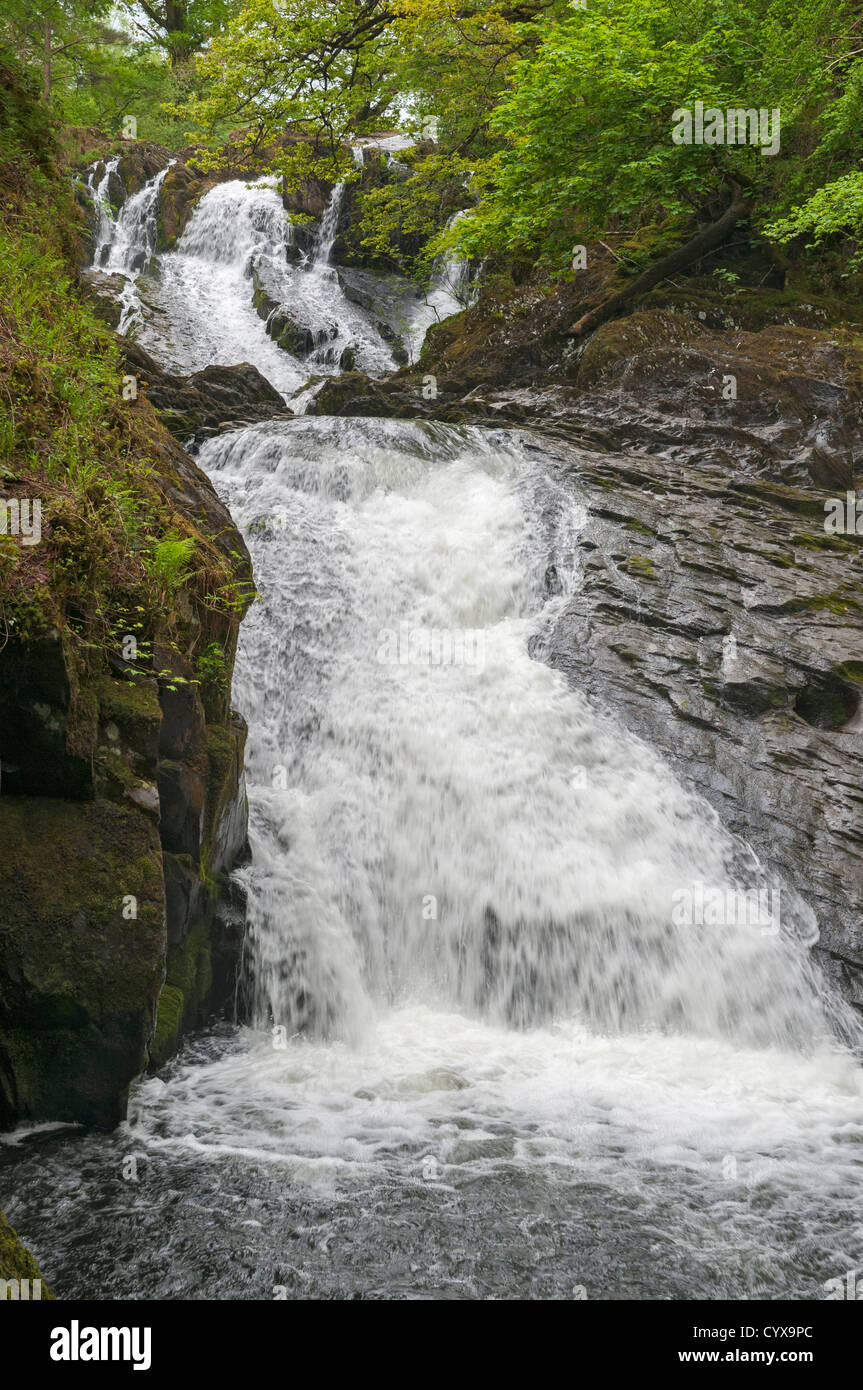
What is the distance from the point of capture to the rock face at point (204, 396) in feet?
39.3

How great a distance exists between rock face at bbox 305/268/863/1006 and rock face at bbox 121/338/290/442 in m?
1.10

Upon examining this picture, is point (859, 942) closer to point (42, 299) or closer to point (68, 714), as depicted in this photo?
point (68, 714)

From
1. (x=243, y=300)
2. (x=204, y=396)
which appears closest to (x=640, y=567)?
(x=204, y=396)

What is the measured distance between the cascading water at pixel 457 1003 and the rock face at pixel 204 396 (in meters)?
1.59

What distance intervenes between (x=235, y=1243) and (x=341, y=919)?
2.95 m

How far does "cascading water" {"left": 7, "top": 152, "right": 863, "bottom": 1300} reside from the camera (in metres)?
3.74

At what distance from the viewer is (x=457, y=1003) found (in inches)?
247

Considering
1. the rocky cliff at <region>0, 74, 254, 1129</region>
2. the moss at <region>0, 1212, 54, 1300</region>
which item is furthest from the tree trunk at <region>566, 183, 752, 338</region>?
the moss at <region>0, 1212, 54, 1300</region>

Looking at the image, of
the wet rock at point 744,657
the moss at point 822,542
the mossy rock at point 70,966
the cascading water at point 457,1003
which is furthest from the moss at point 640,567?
the mossy rock at point 70,966

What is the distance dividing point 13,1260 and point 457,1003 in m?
4.27

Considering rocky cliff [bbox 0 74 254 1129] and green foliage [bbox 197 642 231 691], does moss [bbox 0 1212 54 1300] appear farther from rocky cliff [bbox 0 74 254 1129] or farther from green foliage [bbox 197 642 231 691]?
green foliage [bbox 197 642 231 691]

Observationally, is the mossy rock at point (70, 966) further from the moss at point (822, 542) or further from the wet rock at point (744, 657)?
the moss at point (822, 542)
